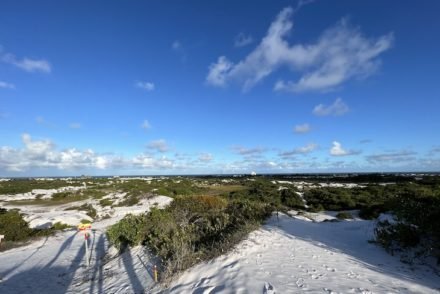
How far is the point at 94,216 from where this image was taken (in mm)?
30656

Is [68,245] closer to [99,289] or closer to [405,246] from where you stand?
[99,289]

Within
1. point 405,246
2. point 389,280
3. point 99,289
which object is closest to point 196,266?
point 99,289

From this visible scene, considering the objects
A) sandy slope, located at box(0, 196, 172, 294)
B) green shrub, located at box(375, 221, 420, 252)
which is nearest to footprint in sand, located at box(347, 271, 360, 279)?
green shrub, located at box(375, 221, 420, 252)

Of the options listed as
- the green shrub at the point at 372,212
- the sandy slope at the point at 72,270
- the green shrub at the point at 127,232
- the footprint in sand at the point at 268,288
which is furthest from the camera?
the green shrub at the point at 372,212

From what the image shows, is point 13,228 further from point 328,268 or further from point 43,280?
point 328,268

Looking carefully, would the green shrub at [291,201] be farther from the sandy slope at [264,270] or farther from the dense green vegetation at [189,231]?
the sandy slope at [264,270]

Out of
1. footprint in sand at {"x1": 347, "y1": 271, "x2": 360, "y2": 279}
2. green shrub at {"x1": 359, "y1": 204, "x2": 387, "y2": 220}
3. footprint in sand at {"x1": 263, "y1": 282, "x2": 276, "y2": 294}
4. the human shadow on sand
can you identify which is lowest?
the human shadow on sand

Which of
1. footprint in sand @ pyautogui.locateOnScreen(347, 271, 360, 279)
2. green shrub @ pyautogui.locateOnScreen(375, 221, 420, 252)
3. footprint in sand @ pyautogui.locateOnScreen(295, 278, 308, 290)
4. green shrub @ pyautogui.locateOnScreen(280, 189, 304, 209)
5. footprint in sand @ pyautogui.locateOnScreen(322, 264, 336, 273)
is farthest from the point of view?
green shrub @ pyautogui.locateOnScreen(280, 189, 304, 209)

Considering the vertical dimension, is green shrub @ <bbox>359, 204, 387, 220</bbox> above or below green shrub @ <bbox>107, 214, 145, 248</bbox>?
below

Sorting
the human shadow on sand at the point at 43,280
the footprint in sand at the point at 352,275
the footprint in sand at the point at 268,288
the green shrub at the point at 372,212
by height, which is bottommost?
the human shadow on sand at the point at 43,280

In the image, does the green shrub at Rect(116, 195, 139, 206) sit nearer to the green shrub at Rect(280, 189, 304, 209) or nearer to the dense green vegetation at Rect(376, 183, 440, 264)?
the green shrub at Rect(280, 189, 304, 209)

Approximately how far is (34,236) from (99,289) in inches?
514

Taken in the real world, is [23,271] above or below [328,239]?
below

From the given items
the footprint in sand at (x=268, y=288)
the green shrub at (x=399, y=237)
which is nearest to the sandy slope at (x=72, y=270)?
the footprint in sand at (x=268, y=288)
